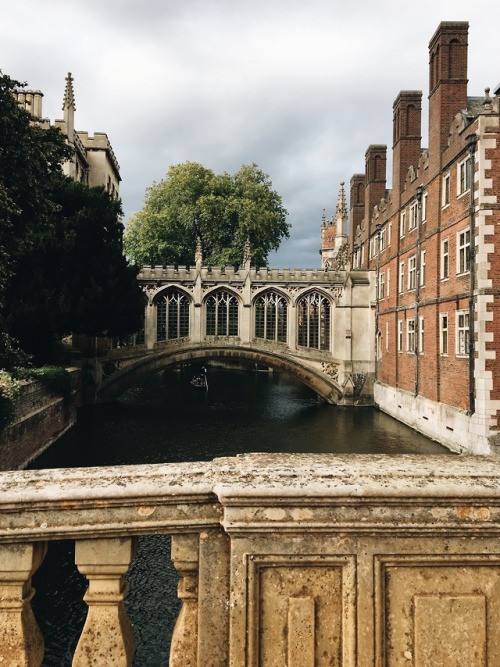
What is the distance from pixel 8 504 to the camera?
1735 mm

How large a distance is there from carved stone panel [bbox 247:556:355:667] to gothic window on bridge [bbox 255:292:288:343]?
91.4 feet

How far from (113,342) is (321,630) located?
3074cm

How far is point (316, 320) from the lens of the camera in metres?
30.2

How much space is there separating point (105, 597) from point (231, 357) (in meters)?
26.8

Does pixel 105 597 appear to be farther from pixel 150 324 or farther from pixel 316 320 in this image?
pixel 316 320

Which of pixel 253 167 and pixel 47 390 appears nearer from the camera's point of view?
pixel 47 390

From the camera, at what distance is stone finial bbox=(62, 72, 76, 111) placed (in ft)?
89.3

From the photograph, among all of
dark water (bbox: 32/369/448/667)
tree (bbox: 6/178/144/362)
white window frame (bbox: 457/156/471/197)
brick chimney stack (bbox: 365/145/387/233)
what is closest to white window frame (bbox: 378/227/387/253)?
brick chimney stack (bbox: 365/145/387/233)

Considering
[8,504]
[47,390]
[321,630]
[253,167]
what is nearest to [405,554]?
[321,630]

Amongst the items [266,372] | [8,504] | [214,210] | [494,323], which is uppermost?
[214,210]

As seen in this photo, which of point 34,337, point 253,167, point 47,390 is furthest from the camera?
point 253,167

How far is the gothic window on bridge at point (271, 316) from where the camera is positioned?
97.5ft

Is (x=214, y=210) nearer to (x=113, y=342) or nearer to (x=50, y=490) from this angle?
(x=113, y=342)

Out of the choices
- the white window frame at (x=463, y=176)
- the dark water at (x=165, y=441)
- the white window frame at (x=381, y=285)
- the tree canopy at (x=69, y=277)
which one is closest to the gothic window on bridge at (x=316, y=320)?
the white window frame at (x=381, y=285)
